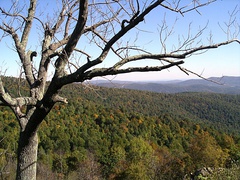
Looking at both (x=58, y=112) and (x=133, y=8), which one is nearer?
(x=133, y=8)

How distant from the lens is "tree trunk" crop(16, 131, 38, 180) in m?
2.58

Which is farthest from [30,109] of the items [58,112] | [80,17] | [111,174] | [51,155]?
[58,112]

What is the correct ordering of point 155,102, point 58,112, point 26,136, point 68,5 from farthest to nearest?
point 155,102 < point 58,112 < point 68,5 < point 26,136

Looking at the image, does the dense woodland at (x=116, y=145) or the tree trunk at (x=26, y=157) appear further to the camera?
the dense woodland at (x=116, y=145)

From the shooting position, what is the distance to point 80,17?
2027mm

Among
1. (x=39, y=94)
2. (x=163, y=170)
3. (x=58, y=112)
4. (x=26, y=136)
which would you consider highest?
(x=39, y=94)

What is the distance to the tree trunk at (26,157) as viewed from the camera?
258 cm

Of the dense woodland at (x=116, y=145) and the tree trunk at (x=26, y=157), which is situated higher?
the tree trunk at (x=26, y=157)

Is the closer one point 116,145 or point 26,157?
point 26,157

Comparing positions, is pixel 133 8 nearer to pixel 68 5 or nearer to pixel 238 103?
pixel 68 5

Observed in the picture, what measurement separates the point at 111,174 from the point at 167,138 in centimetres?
1290

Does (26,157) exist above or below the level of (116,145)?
above

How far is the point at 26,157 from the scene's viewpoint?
2590mm

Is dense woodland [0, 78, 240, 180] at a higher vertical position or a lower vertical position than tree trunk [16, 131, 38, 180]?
lower
